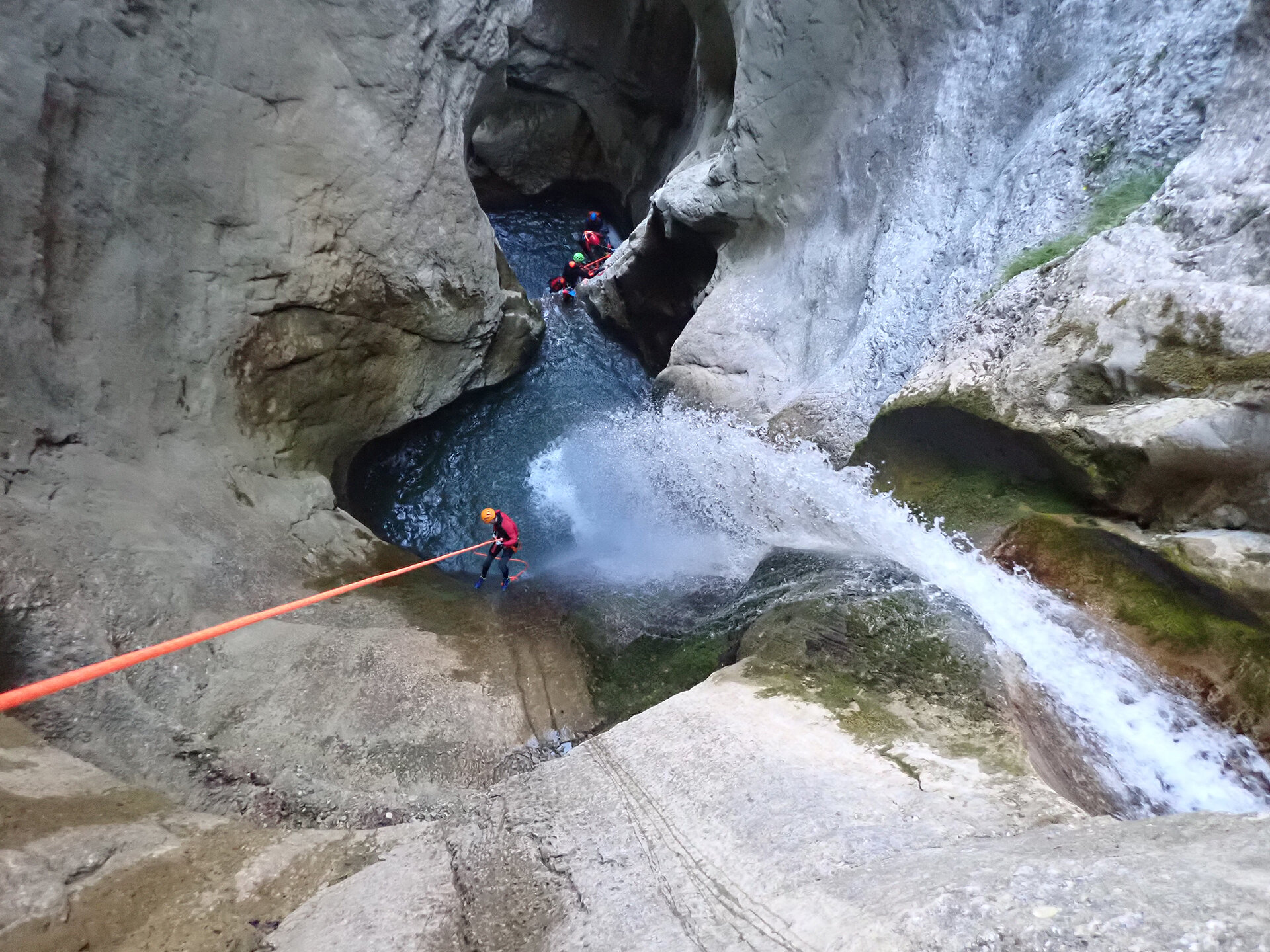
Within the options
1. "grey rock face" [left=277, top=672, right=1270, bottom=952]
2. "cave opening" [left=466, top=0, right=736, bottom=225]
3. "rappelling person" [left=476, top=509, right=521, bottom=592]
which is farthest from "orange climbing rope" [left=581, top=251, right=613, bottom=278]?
"grey rock face" [left=277, top=672, right=1270, bottom=952]

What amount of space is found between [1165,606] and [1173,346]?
145 cm

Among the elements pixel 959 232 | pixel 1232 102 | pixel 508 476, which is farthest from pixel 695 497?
pixel 1232 102

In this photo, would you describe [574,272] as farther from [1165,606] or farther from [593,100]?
[1165,606]

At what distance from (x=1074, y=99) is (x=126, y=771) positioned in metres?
7.65

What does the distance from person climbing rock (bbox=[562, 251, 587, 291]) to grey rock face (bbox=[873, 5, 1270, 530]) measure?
29.0ft

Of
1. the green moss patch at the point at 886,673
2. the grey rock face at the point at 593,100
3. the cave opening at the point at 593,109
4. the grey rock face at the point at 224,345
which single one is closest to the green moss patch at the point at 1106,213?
the green moss patch at the point at 886,673

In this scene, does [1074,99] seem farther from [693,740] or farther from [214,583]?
[214,583]

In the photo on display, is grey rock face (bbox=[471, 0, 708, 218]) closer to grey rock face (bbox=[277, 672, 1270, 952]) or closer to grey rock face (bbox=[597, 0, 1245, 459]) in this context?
grey rock face (bbox=[597, 0, 1245, 459])

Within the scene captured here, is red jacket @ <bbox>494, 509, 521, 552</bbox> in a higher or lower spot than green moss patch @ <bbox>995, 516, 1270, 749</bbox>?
lower

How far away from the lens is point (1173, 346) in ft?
12.0

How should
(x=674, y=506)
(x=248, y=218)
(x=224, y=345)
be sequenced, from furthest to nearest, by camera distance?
(x=674, y=506) → (x=248, y=218) → (x=224, y=345)

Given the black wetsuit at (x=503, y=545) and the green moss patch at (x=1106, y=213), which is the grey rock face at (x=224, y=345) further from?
the green moss patch at (x=1106, y=213)

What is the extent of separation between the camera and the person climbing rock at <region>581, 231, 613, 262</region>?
1317cm

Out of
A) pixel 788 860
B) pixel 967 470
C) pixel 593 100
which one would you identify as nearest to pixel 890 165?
pixel 967 470
